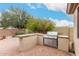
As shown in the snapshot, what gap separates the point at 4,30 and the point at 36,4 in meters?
0.53

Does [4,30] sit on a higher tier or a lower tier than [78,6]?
lower

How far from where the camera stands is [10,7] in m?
2.52

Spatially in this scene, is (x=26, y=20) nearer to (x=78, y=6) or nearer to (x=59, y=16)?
(x=59, y=16)

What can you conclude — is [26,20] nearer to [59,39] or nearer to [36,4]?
[36,4]

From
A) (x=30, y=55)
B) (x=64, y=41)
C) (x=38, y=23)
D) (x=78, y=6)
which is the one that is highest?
(x=78, y=6)

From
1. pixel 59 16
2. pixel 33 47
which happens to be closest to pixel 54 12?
pixel 59 16

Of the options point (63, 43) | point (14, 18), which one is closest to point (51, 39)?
point (63, 43)

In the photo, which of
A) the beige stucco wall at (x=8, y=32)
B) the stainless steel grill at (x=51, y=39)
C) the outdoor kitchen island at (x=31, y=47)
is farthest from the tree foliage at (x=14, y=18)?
the stainless steel grill at (x=51, y=39)

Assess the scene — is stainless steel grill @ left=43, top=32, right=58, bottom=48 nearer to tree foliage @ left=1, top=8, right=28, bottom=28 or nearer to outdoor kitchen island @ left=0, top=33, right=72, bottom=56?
outdoor kitchen island @ left=0, top=33, right=72, bottom=56

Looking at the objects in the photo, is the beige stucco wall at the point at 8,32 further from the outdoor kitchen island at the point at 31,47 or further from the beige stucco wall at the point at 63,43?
the beige stucco wall at the point at 63,43

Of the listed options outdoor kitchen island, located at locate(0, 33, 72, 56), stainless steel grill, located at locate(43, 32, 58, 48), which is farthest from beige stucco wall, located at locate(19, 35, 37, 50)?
stainless steel grill, located at locate(43, 32, 58, 48)

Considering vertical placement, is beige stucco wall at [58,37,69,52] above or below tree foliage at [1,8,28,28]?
below

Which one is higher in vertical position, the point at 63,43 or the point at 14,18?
the point at 14,18

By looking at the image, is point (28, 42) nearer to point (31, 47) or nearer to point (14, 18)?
point (31, 47)
